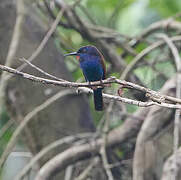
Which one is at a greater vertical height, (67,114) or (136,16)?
(136,16)

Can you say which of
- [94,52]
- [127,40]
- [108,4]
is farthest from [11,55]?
[108,4]

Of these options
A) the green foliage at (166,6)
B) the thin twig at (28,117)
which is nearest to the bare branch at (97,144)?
the thin twig at (28,117)

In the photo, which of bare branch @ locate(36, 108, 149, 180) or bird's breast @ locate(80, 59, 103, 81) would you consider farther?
bare branch @ locate(36, 108, 149, 180)

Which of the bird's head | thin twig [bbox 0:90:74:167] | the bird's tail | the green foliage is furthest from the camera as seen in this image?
the green foliage

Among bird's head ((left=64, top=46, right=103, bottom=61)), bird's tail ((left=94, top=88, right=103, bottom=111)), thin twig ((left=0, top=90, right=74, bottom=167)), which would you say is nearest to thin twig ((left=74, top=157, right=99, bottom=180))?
thin twig ((left=0, top=90, right=74, bottom=167))

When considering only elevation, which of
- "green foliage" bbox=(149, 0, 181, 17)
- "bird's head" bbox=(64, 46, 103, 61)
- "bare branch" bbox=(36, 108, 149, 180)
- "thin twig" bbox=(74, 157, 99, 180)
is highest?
"green foliage" bbox=(149, 0, 181, 17)

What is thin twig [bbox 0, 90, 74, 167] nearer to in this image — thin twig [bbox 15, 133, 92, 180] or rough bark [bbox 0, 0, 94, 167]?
rough bark [bbox 0, 0, 94, 167]

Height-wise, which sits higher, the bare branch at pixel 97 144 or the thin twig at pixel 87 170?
the bare branch at pixel 97 144

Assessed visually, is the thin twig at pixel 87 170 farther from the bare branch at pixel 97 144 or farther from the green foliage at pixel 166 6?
the green foliage at pixel 166 6

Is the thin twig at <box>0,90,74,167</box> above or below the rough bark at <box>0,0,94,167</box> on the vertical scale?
below

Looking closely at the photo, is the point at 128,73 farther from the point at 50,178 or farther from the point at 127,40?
the point at 50,178

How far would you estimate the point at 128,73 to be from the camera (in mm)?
4504

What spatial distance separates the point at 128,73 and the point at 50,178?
3.85ft

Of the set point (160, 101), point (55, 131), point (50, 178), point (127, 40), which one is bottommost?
point (160, 101)
